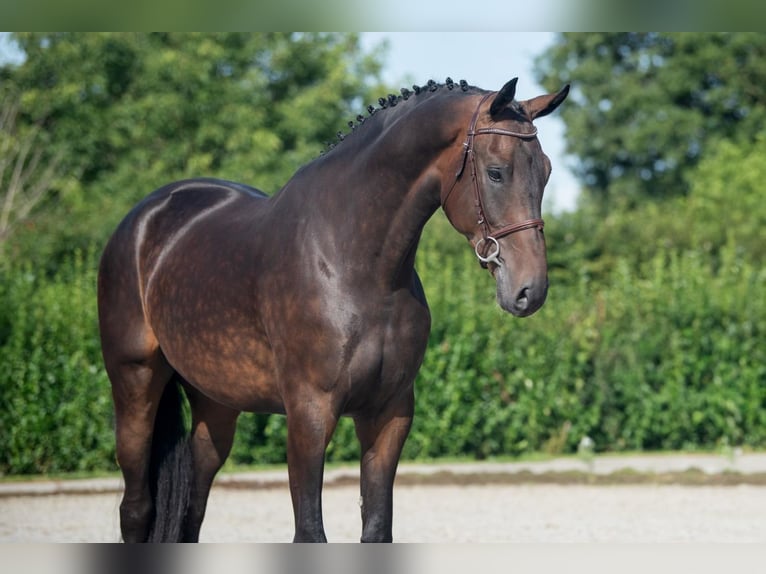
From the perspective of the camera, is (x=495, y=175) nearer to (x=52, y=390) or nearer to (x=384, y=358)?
(x=384, y=358)

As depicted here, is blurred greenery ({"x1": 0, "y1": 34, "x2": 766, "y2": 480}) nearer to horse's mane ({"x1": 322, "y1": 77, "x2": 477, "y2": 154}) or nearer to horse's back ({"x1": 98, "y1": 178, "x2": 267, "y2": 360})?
horse's back ({"x1": 98, "y1": 178, "x2": 267, "y2": 360})

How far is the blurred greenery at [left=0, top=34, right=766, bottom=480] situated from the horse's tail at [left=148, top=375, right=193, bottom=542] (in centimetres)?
532

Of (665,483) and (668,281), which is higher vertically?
(668,281)

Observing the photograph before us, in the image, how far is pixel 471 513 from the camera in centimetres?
834

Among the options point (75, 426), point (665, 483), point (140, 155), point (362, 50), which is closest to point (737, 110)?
point (362, 50)

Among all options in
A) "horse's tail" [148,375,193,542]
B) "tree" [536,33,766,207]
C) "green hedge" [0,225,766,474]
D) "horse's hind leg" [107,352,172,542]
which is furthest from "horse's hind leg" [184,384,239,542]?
"tree" [536,33,766,207]

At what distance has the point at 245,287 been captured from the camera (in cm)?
398

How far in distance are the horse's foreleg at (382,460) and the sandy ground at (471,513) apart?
3.00m

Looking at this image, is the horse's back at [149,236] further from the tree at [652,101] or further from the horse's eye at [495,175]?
the tree at [652,101]

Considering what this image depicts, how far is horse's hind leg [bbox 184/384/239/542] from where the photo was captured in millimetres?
4891

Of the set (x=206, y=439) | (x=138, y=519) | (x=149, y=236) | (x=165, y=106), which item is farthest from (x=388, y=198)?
(x=165, y=106)

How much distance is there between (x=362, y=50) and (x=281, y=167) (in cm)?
696

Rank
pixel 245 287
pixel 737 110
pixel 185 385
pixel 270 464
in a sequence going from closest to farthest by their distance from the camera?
pixel 245 287 → pixel 185 385 → pixel 270 464 → pixel 737 110

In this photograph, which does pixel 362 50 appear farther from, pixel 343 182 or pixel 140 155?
pixel 343 182
